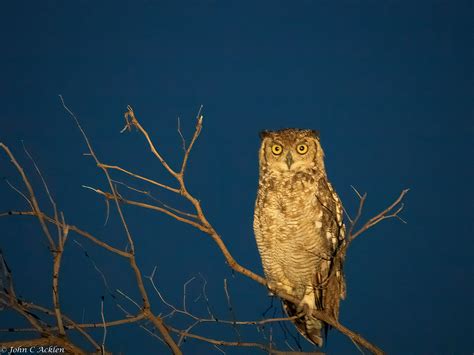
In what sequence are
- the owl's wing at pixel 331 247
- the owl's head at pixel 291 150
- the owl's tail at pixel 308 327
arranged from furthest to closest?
1. the owl's tail at pixel 308 327
2. the owl's wing at pixel 331 247
3. the owl's head at pixel 291 150

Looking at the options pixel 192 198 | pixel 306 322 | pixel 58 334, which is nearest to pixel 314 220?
pixel 306 322

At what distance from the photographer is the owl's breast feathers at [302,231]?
2447 mm

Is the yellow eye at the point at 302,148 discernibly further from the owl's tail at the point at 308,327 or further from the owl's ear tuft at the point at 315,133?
the owl's tail at the point at 308,327

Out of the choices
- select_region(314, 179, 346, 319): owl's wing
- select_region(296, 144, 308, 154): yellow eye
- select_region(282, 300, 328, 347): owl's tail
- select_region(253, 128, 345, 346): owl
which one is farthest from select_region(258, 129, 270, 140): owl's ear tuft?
select_region(282, 300, 328, 347): owl's tail

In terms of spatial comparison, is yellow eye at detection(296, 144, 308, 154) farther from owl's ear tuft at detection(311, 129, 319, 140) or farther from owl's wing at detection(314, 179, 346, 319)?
owl's wing at detection(314, 179, 346, 319)

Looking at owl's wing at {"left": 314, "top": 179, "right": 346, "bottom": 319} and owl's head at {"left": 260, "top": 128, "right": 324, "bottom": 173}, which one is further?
owl's wing at {"left": 314, "top": 179, "right": 346, "bottom": 319}

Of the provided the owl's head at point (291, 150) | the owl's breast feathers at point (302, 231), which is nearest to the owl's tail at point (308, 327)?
the owl's breast feathers at point (302, 231)

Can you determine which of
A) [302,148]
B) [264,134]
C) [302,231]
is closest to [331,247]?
[302,231]

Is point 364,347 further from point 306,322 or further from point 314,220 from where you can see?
point 306,322

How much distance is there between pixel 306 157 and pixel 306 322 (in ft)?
3.07

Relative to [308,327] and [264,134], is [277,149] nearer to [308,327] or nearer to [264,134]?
[264,134]

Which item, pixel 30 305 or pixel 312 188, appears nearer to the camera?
pixel 30 305

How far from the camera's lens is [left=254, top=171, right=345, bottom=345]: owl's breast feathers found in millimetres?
2447

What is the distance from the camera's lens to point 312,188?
246 cm
